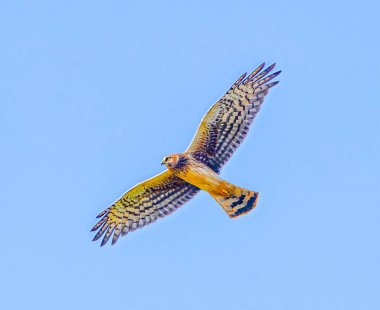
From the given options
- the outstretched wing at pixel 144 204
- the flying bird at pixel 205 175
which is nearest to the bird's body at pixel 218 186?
the flying bird at pixel 205 175

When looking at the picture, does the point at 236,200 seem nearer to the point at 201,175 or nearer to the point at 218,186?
the point at 218,186

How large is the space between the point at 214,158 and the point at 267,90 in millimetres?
1713

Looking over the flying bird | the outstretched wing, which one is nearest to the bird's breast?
the flying bird

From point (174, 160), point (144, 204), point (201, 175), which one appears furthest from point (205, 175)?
point (144, 204)

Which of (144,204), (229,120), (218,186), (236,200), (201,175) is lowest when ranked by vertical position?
(236,200)

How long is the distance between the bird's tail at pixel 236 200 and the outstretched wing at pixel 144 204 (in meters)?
1.09

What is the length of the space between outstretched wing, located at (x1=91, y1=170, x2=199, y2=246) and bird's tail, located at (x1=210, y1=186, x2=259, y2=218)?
1087 mm

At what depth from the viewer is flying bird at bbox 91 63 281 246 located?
23.6 meters

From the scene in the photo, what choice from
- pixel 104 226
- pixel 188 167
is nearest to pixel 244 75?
pixel 188 167

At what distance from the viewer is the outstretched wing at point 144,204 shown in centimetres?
2462

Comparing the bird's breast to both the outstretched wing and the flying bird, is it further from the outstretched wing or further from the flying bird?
the outstretched wing

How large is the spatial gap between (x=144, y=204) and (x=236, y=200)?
2.23 metres

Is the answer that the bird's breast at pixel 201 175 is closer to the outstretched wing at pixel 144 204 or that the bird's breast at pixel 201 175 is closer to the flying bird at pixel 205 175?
the flying bird at pixel 205 175

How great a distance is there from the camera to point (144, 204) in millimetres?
24922
